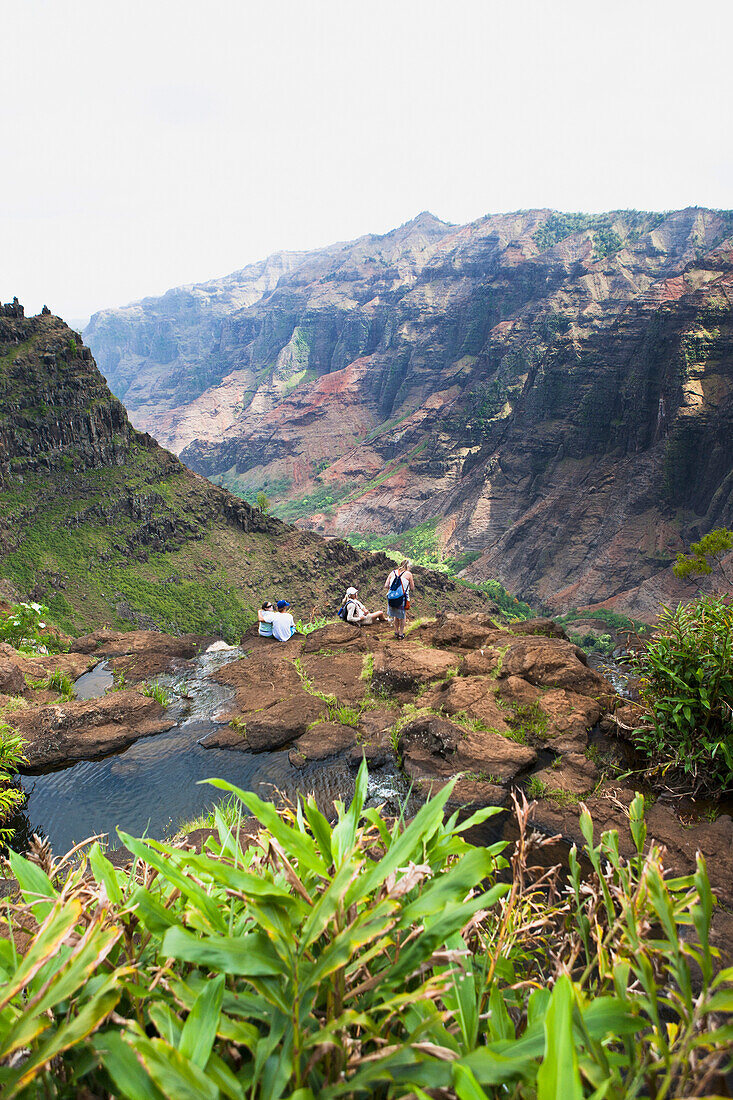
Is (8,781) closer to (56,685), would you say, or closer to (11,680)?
(11,680)

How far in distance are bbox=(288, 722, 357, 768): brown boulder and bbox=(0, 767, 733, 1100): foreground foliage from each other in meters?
5.75

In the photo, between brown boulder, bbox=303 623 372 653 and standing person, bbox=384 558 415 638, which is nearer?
standing person, bbox=384 558 415 638

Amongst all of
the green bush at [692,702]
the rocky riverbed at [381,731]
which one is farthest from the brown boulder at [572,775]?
the green bush at [692,702]

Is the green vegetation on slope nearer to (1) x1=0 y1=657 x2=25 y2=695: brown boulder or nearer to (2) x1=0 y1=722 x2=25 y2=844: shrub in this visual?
(1) x1=0 y1=657 x2=25 y2=695: brown boulder

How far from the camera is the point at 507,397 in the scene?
84562 mm

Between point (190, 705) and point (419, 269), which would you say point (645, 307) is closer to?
point (190, 705)

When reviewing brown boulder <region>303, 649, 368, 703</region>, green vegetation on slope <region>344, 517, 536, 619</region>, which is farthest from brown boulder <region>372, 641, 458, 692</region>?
green vegetation on slope <region>344, 517, 536, 619</region>

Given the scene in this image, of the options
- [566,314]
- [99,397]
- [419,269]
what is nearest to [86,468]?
[99,397]

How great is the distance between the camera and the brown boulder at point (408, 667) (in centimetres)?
855

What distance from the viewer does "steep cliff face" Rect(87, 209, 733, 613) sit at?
49594mm

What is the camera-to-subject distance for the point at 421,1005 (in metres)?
1.30

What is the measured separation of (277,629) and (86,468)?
23644mm

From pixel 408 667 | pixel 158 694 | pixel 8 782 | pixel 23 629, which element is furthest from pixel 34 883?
pixel 23 629

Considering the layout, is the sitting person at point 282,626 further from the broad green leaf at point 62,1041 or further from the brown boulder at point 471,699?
the broad green leaf at point 62,1041
